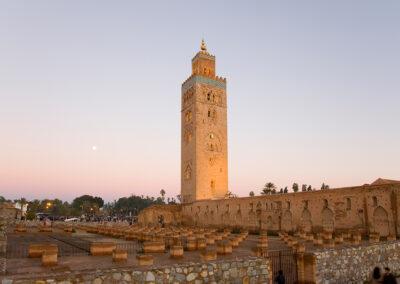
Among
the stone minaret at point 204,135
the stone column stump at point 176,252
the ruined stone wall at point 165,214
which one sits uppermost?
the stone minaret at point 204,135

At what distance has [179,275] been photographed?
26.8 feet

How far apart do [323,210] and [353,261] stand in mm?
12003

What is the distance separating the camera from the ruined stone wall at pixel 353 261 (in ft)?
37.9

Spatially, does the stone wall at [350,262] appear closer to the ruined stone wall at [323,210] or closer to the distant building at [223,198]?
the ruined stone wall at [323,210]

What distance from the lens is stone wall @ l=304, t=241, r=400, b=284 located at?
11383mm

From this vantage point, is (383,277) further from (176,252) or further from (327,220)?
→ (327,220)

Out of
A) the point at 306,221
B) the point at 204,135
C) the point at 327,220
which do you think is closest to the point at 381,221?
the point at 327,220

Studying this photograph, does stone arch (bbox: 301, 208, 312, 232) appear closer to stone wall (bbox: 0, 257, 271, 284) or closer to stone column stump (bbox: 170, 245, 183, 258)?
stone wall (bbox: 0, 257, 271, 284)

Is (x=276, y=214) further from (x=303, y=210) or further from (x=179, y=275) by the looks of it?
(x=179, y=275)

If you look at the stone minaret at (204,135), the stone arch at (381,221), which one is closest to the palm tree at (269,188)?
the stone minaret at (204,135)

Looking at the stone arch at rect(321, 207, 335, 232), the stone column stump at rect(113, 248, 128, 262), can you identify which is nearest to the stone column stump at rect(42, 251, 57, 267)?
the stone column stump at rect(113, 248, 128, 262)

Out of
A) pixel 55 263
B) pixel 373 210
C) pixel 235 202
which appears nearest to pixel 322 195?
pixel 373 210

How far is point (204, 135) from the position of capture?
168 feet

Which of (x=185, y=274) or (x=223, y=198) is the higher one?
(x=223, y=198)
